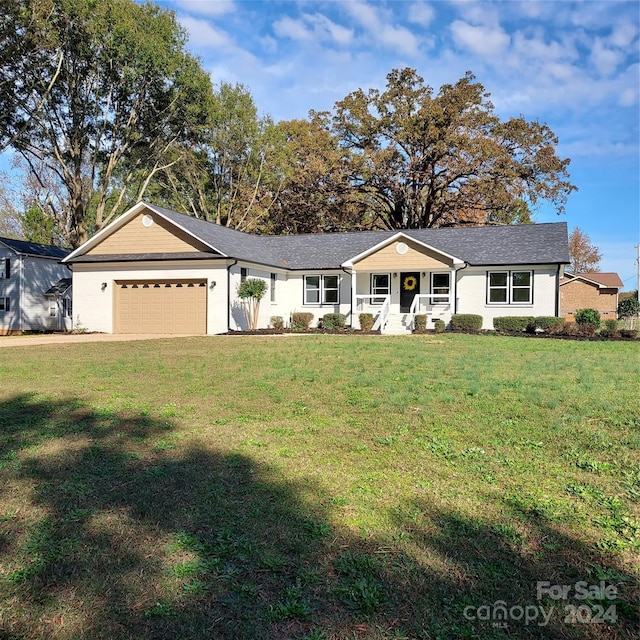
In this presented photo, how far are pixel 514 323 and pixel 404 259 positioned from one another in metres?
5.20

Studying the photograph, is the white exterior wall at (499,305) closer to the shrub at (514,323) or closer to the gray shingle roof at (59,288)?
the shrub at (514,323)

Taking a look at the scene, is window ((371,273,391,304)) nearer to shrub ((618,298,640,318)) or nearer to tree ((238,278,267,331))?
tree ((238,278,267,331))

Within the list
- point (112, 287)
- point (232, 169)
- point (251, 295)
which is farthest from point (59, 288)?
point (232, 169)

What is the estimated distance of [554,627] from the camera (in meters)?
2.29

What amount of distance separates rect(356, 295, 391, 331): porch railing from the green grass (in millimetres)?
13632

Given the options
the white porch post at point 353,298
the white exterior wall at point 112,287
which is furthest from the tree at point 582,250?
the white exterior wall at point 112,287

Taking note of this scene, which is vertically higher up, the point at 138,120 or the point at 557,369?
the point at 138,120

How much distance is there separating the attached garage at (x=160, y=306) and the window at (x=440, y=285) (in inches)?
391

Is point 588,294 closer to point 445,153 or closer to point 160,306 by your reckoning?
point 445,153

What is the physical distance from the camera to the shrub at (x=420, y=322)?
2011cm

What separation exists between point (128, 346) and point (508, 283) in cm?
1551

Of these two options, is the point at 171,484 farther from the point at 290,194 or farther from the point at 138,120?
the point at 290,194

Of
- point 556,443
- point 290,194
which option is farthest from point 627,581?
point 290,194

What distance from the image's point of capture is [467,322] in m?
19.6
